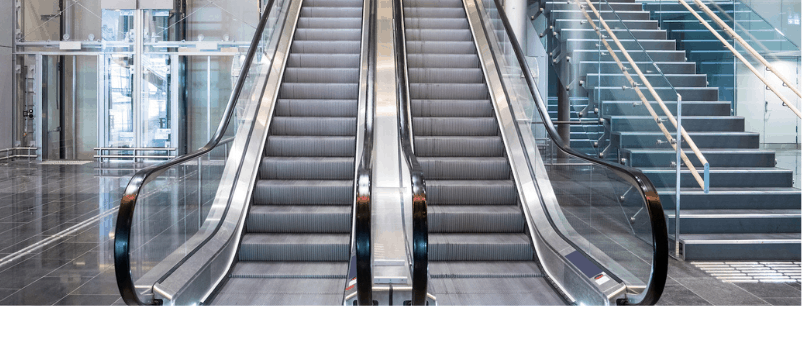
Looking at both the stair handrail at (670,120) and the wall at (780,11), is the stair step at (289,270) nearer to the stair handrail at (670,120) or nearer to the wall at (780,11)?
the stair handrail at (670,120)

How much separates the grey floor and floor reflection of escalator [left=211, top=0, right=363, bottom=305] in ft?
3.48

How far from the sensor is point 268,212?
16.2ft

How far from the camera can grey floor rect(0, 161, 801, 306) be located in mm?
3988

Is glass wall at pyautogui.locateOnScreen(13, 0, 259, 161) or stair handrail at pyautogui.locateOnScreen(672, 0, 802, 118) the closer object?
stair handrail at pyautogui.locateOnScreen(672, 0, 802, 118)

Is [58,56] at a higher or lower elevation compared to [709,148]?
higher

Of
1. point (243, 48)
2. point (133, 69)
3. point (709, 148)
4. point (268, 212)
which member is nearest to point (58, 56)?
point (133, 69)

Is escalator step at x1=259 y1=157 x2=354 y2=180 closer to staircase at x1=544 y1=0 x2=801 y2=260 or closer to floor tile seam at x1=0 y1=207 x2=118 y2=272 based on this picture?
floor tile seam at x1=0 y1=207 x2=118 y2=272

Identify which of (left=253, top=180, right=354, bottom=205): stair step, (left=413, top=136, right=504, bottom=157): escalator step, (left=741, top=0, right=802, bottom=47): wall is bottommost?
(left=253, top=180, right=354, bottom=205): stair step

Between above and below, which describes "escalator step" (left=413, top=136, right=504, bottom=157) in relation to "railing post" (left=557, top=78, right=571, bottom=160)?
below

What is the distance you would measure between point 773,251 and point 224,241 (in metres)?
4.68

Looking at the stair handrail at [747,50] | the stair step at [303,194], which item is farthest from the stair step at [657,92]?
the stair step at [303,194]

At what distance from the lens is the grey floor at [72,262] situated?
399 centimetres

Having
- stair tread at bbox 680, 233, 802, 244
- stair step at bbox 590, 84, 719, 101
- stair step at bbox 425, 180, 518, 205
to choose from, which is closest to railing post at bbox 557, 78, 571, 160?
stair step at bbox 590, 84, 719, 101
